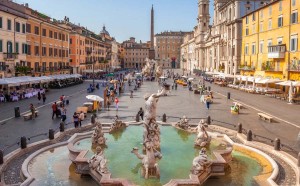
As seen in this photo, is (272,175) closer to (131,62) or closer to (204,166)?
(204,166)

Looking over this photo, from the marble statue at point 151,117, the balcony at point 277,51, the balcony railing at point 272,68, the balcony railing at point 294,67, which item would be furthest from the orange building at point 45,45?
the marble statue at point 151,117

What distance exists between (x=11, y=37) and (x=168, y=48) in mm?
141971

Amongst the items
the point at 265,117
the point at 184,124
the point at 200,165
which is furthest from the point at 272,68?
the point at 200,165

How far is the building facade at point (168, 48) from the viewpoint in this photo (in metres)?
176

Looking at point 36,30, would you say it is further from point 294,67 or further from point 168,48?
point 168,48

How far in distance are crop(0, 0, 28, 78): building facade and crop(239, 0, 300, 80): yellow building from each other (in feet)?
107

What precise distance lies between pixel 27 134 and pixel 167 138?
26.7 ft

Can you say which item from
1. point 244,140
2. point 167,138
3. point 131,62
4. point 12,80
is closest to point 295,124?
point 244,140

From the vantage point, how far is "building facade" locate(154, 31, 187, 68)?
176 metres

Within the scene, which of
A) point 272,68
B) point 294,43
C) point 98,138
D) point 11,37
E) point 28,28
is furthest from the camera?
point 28,28

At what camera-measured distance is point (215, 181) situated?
12.7 metres

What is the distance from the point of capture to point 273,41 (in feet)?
153

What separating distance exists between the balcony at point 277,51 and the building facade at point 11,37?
32.4 metres

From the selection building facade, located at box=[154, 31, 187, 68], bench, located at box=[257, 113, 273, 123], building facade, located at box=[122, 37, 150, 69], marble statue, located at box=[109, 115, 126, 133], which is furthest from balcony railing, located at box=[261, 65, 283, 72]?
building facade, located at box=[122, 37, 150, 69]
